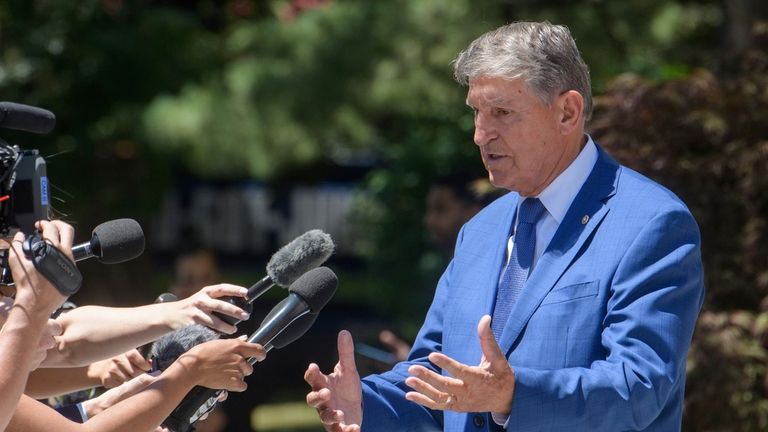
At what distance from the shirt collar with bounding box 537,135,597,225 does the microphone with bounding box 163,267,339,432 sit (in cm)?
59

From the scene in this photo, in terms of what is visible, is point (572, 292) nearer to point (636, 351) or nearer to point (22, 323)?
point (636, 351)

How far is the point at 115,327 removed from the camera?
3.35 metres

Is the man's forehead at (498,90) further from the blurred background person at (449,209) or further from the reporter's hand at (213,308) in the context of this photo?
the blurred background person at (449,209)

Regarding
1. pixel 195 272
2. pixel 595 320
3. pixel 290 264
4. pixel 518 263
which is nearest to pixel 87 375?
pixel 290 264

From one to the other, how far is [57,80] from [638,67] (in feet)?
13.9

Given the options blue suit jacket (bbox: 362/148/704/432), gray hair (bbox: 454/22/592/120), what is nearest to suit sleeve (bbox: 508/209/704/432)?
blue suit jacket (bbox: 362/148/704/432)

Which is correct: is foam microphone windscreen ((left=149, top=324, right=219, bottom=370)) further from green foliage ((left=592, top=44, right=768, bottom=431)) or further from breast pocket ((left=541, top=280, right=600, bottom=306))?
green foliage ((left=592, top=44, right=768, bottom=431))

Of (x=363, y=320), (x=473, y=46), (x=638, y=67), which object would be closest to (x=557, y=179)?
(x=473, y=46)

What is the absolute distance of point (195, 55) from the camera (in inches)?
336

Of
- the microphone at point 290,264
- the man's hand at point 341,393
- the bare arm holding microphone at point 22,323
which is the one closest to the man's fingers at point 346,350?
the man's hand at point 341,393

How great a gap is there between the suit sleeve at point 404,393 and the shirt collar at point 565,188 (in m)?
0.40

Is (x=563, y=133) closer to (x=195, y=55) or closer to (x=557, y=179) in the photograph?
(x=557, y=179)

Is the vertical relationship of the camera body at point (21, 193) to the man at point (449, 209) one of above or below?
above

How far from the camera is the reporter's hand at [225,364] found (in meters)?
2.83
